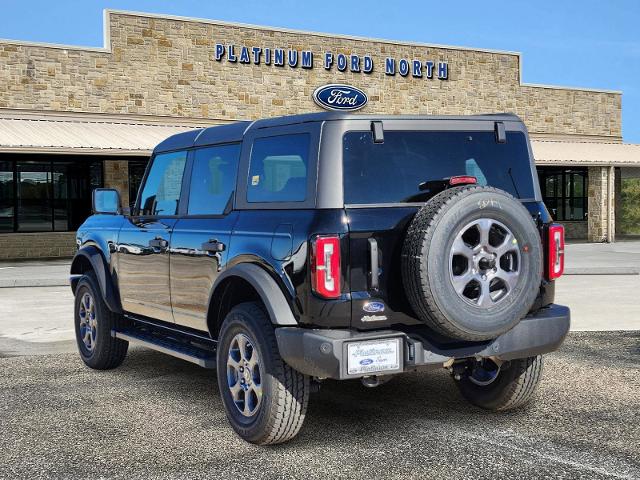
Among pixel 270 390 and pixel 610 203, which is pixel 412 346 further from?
pixel 610 203

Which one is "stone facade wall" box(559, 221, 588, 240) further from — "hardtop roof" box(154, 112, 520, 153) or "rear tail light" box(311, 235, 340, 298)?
Answer: "rear tail light" box(311, 235, 340, 298)

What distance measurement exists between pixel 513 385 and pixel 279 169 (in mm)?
2142

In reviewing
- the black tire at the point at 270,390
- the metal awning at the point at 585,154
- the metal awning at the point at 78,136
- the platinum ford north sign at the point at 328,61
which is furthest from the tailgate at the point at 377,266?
the metal awning at the point at 585,154

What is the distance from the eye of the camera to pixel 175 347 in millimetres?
6367

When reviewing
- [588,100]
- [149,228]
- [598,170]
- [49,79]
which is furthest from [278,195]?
[588,100]

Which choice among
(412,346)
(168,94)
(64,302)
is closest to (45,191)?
(168,94)

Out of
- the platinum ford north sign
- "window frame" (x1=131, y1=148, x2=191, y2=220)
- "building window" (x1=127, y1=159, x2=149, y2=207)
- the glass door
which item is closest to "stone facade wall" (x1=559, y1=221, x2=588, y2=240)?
the platinum ford north sign

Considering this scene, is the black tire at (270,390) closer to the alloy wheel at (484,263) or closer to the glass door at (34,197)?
the alloy wheel at (484,263)

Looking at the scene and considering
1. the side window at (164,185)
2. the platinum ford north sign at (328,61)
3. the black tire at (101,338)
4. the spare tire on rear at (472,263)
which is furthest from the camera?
the platinum ford north sign at (328,61)

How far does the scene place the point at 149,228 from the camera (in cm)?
673

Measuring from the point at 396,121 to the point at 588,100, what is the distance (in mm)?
29360

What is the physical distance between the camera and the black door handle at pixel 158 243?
6.41m

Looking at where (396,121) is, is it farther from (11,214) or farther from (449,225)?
(11,214)

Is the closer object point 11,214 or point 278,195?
point 278,195
